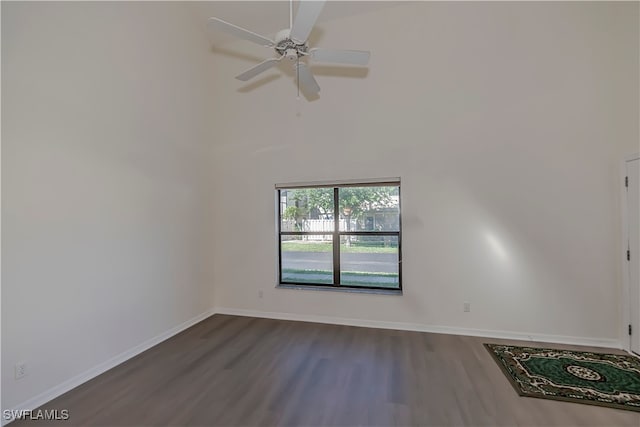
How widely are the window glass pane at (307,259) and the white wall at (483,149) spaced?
23 centimetres

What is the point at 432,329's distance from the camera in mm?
3568

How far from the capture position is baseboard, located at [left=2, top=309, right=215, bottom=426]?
2184 mm

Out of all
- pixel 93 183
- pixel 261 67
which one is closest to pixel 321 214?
pixel 261 67

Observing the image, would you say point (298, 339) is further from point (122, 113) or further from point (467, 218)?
point (122, 113)

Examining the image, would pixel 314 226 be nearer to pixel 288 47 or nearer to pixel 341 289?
pixel 341 289

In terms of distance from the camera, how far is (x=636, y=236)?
2.87 m

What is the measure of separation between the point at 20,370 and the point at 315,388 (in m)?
2.26

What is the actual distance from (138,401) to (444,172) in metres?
3.85

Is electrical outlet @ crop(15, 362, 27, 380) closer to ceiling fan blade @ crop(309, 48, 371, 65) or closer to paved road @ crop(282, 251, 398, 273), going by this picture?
paved road @ crop(282, 251, 398, 273)

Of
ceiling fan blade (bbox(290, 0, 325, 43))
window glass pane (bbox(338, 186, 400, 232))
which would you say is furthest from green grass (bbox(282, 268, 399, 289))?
ceiling fan blade (bbox(290, 0, 325, 43))

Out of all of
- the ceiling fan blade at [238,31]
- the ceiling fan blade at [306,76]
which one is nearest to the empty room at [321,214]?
the ceiling fan blade at [238,31]

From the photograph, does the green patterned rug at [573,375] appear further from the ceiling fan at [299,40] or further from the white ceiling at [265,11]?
the white ceiling at [265,11]

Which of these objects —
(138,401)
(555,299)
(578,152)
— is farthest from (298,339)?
(578,152)

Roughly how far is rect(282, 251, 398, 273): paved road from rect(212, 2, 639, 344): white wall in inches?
10.1
